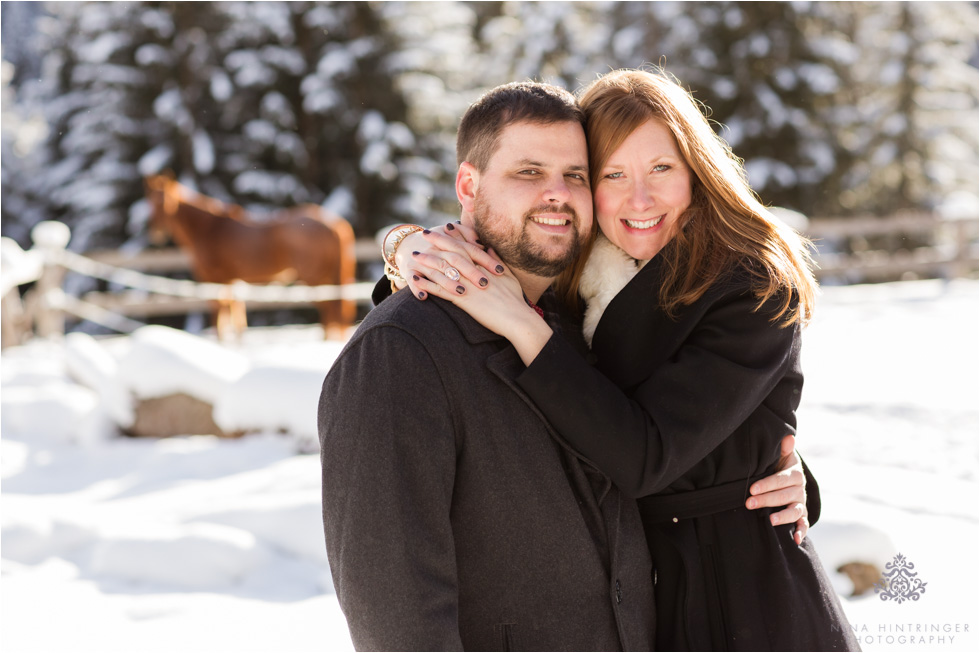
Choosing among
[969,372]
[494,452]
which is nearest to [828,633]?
[494,452]

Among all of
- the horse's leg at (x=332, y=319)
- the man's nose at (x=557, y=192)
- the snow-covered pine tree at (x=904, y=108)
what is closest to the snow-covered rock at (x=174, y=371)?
the horse's leg at (x=332, y=319)

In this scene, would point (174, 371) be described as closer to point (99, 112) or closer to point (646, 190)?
point (646, 190)

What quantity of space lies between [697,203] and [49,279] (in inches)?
360

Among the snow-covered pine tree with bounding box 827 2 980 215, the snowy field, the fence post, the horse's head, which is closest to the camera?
the snowy field

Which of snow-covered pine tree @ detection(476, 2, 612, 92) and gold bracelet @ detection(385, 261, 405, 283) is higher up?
snow-covered pine tree @ detection(476, 2, 612, 92)

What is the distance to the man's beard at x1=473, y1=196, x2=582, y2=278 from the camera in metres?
1.82

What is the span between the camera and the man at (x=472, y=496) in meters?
1.46

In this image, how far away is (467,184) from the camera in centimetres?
192

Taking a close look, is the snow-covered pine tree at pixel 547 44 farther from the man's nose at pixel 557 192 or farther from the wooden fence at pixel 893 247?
the man's nose at pixel 557 192

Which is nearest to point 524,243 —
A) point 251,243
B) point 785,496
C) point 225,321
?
point 785,496

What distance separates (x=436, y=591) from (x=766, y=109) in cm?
1756

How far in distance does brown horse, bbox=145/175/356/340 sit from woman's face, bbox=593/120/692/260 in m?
8.45

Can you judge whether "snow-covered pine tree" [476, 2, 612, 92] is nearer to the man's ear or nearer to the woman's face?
the woman's face

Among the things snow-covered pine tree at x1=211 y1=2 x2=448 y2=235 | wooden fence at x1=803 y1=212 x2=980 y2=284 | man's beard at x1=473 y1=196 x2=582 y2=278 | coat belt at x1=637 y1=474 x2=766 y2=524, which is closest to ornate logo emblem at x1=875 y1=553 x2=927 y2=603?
coat belt at x1=637 y1=474 x2=766 y2=524
